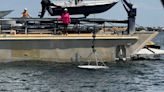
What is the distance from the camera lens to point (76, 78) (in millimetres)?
28344

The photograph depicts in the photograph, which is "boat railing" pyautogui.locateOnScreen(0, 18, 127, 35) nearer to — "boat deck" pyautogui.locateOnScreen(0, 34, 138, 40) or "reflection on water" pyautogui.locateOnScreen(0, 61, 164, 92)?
"boat deck" pyautogui.locateOnScreen(0, 34, 138, 40)

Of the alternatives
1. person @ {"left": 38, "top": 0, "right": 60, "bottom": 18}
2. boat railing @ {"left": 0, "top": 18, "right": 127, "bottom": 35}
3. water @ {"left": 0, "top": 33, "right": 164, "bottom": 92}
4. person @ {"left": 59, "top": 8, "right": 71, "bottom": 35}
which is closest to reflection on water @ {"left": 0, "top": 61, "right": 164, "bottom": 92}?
water @ {"left": 0, "top": 33, "right": 164, "bottom": 92}

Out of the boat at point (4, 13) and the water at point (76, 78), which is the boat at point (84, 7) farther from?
the water at point (76, 78)

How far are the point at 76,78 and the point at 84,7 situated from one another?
1267 cm

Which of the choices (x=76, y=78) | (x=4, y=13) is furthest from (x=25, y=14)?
(x=76, y=78)

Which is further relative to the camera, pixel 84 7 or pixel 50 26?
pixel 84 7

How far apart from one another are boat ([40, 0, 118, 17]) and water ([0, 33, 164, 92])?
17.4 feet

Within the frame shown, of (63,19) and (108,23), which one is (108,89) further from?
(108,23)

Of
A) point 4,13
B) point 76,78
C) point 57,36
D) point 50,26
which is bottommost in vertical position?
point 76,78

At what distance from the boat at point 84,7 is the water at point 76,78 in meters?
5.30

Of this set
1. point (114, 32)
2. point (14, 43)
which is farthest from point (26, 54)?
point (114, 32)

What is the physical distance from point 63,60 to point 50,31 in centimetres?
217

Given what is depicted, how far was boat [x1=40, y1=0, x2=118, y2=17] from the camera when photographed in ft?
131

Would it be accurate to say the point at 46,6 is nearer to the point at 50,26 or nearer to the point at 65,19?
the point at 50,26
